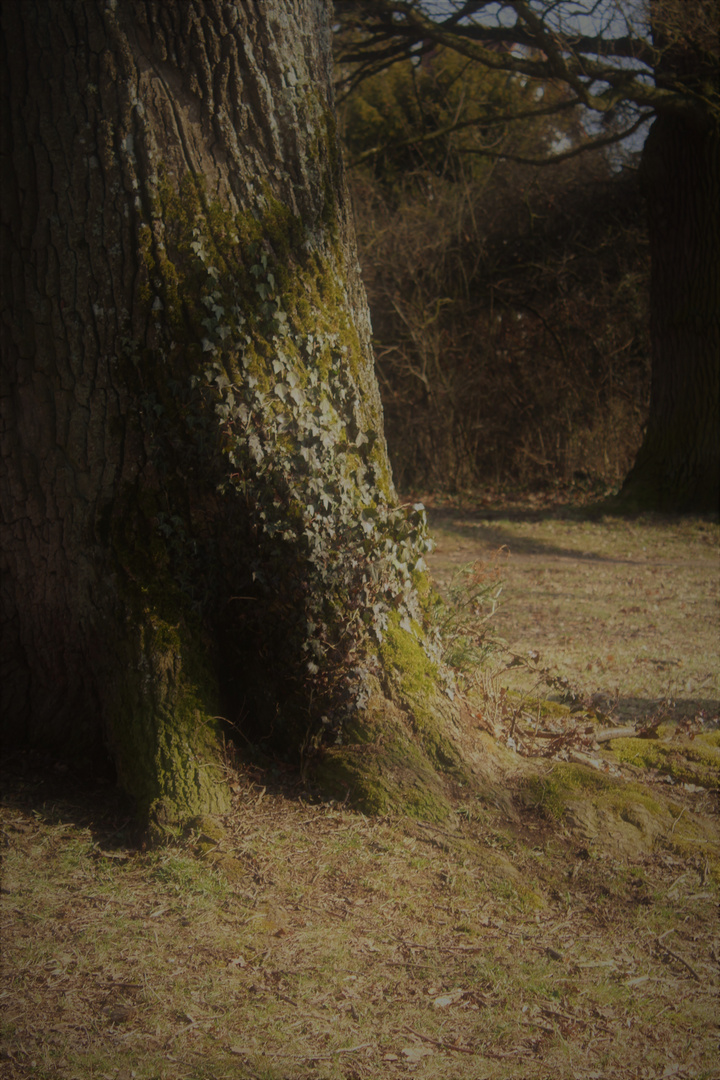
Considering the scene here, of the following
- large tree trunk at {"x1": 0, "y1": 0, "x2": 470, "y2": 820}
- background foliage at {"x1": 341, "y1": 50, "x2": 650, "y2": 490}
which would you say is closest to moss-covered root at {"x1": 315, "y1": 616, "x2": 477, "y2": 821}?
large tree trunk at {"x1": 0, "y1": 0, "x2": 470, "y2": 820}

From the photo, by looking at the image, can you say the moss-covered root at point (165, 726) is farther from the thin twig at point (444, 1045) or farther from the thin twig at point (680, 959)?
the thin twig at point (680, 959)

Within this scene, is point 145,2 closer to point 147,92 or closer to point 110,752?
point 147,92

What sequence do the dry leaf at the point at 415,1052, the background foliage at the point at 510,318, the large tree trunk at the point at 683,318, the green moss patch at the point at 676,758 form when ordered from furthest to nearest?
the background foliage at the point at 510,318
the large tree trunk at the point at 683,318
the green moss patch at the point at 676,758
the dry leaf at the point at 415,1052

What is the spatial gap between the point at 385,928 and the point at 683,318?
891cm

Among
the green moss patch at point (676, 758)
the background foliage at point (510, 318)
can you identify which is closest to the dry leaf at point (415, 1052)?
the green moss patch at point (676, 758)

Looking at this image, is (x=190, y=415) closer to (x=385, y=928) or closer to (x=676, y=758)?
(x=385, y=928)

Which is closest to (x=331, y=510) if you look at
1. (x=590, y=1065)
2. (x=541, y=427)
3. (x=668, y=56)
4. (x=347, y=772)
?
(x=347, y=772)

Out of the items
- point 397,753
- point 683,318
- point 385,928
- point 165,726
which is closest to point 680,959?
point 385,928

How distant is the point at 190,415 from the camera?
121 inches

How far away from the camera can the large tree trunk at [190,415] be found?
3047 mm

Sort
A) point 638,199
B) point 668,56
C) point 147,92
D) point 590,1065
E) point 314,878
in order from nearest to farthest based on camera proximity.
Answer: point 590,1065
point 314,878
point 147,92
point 668,56
point 638,199

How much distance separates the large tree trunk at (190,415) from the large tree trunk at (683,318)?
7622mm

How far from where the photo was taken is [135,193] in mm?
3043

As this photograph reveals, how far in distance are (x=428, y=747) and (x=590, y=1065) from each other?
116cm
